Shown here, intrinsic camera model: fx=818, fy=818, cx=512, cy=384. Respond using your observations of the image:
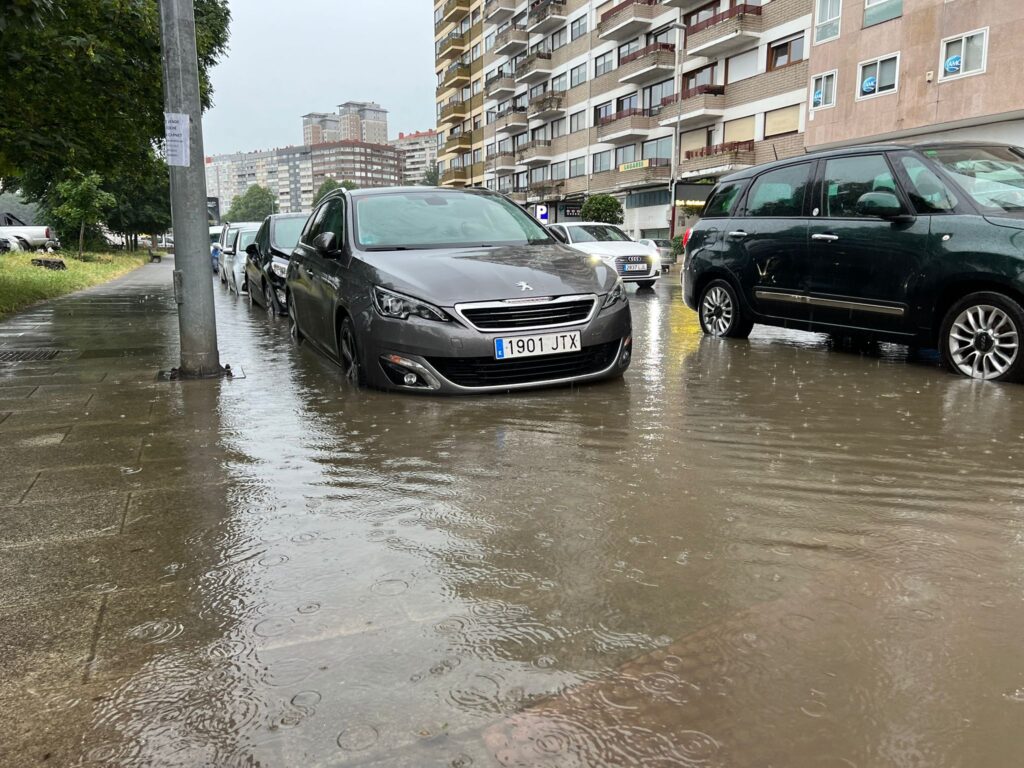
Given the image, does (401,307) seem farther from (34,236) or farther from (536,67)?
(536,67)

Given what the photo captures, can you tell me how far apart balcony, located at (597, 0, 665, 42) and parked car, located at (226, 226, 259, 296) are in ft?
107

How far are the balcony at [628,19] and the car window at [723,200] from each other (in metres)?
39.0

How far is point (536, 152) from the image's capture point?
190ft

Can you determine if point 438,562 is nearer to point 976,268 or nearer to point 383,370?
point 383,370

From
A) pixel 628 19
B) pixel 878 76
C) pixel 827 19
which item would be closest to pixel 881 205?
pixel 878 76

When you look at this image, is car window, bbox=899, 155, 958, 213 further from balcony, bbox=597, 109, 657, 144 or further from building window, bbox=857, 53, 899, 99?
balcony, bbox=597, 109, 657, 144

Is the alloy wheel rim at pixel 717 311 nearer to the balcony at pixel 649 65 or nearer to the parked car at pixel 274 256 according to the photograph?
the parked car at pixel 274 256

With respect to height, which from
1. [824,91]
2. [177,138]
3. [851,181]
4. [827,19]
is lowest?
[851,181]

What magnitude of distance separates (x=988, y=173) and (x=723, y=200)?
2743 mm

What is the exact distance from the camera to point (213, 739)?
1.87 meters

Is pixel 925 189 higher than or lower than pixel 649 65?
lower

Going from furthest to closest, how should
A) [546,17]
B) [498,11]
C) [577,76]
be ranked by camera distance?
[498,11]
[546,17]
[577,76]

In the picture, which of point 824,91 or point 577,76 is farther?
point 577,76

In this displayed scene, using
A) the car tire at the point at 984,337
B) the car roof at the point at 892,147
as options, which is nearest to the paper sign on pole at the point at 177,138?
the car roof at the point at 892,147
